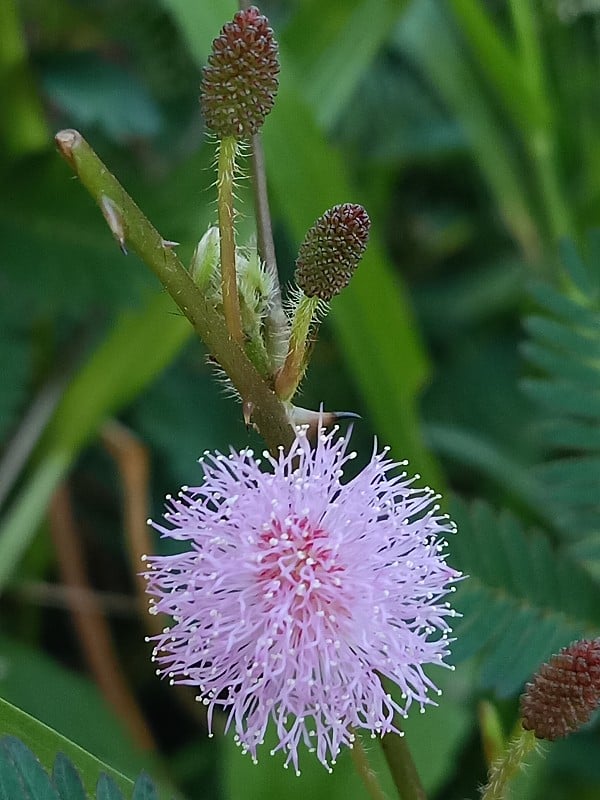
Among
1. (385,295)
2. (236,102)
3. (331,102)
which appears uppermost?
(331,102)

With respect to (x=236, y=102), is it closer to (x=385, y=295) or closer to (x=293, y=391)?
(x=293, y=391)

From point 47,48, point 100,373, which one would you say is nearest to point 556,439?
point 100,373

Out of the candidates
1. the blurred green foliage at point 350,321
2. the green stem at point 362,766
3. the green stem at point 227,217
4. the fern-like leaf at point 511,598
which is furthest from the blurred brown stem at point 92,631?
the green stem at point 227,217

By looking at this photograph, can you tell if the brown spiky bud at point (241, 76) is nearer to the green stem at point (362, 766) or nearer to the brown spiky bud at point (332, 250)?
the brown spiky bud at point (332, 250)

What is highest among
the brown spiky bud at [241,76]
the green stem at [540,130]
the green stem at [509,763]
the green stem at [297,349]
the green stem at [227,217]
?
the green stem at [540,130]

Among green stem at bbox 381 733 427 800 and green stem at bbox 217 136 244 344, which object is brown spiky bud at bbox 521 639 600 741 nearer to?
green stem at bbox 381 733 427 800

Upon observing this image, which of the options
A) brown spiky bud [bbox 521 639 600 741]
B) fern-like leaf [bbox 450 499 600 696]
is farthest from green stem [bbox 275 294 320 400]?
fern-like leaf [bbox 450 499 600 696]
